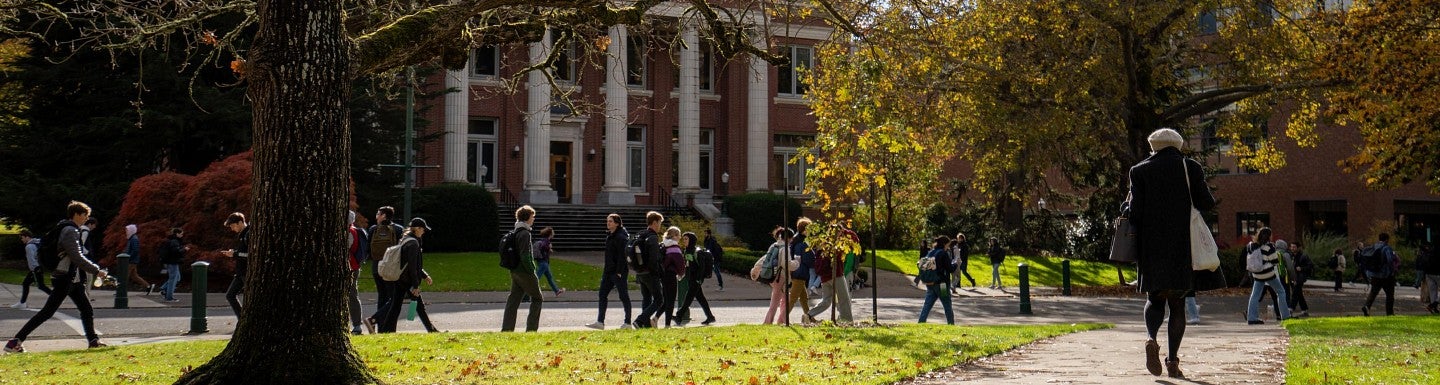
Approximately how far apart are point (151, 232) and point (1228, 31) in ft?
67.6

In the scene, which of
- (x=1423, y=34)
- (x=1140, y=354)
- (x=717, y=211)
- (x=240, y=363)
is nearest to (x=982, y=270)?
(x=717, y=211)

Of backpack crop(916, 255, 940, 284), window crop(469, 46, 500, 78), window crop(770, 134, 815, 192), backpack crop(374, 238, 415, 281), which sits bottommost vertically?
backpack crop(916, 255, 940, 284)

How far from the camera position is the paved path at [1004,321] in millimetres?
8578

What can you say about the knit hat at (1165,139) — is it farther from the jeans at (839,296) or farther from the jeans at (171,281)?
the jeans at (171,281)

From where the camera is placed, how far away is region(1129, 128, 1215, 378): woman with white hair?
7.89 m

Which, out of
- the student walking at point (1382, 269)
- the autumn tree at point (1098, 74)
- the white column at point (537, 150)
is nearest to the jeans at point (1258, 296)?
the student walking at point (1382, 269)

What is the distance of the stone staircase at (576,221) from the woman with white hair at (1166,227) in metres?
31.8

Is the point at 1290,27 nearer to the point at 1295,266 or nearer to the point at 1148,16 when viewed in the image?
the point at 1148,16

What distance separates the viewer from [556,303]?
2234 centimetres

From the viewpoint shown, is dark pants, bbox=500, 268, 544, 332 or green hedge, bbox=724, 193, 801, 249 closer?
dark pants, bbox=500, 268, 544, 332

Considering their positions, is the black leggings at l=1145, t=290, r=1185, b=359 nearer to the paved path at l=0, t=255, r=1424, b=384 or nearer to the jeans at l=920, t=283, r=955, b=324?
the paved path at l=0, t=255, r=1424, b=384

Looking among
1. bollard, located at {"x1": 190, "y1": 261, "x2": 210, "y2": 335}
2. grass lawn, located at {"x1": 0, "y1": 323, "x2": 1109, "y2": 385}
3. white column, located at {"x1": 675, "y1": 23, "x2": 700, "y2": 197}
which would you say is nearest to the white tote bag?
grass lawn, located at {"x1": 0, "y1": 323, "x2": 1109, "y2": 385}

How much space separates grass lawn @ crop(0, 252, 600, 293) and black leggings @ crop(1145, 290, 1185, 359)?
59.3 feet

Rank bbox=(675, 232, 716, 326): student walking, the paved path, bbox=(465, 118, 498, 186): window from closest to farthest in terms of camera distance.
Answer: the paved path, bbox=(675, 232, 716, 326): student walking, bbox=(465, 118, 498, 186): window
